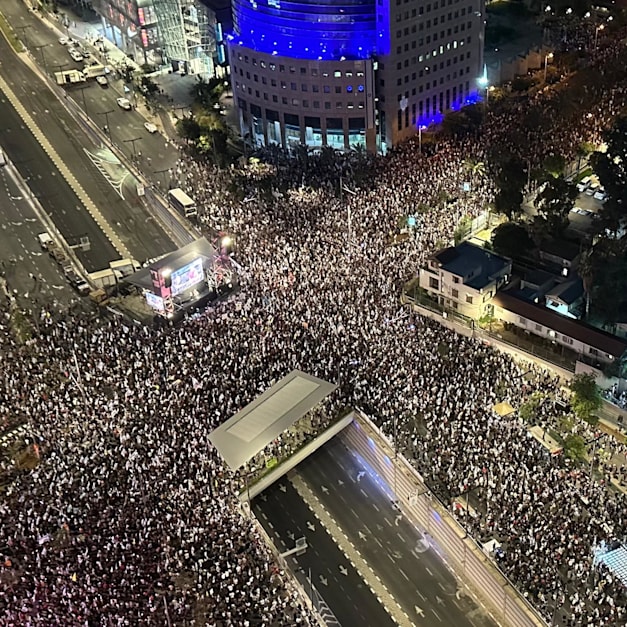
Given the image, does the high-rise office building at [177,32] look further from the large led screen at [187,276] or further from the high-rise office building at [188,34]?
the large led screen at [187,276]

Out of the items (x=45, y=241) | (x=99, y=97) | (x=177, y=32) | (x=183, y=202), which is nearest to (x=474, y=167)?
(x=183, y=202)

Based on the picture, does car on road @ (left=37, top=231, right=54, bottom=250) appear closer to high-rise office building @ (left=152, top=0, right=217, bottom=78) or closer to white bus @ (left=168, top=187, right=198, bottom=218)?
white bus @ (left=168, top=187, right=198, bottom=218)

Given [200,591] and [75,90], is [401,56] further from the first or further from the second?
[200,591]

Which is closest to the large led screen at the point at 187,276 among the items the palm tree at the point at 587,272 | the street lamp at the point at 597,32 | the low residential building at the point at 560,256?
the low residential building at the point at 560,256

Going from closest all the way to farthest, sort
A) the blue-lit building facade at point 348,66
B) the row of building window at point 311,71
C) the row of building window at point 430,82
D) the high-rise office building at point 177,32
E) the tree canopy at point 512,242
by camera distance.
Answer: the tree canopy at point 512,242, the blue-lit building facade at point 348,66, the row of building window at point 311,71, the row of building window at point 430,82, the high-rise office building at point 177,32

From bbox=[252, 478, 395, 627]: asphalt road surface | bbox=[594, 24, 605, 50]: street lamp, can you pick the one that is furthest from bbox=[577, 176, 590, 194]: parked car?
bbox=[252, 478, 395, 627]: asphalt road surface

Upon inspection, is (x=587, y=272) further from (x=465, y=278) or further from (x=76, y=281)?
(x=76, y=281)
